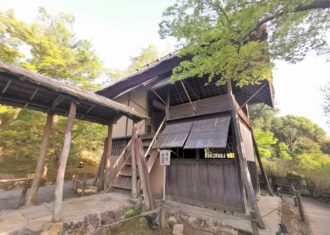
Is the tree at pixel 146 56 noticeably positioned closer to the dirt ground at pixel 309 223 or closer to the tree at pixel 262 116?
the tree at pixel 262 116

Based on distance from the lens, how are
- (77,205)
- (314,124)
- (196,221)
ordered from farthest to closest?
(314,124), (196,221), (77,205)

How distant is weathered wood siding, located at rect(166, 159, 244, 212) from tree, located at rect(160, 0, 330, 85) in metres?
3.73

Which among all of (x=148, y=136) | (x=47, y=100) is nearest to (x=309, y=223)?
(x=148, y=136)

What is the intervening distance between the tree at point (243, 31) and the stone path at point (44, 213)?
526 cm

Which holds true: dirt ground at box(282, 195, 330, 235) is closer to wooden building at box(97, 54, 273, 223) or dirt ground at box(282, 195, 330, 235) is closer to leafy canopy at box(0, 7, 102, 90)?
wooden building at box(97, 54, 273, 223)

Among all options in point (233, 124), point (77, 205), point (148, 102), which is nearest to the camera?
point (77, 205)

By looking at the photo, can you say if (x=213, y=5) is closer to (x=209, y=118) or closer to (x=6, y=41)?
(x=209, y=118)

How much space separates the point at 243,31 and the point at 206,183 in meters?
5.67

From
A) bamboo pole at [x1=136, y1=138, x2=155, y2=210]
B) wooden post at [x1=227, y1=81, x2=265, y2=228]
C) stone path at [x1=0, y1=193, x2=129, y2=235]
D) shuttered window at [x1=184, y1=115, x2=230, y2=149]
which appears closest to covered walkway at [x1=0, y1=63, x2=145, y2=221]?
stone path at [x1=0, y1=193, x2=129, y2=235]

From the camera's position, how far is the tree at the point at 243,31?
426 cm

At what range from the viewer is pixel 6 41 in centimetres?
920

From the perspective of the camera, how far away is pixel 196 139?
698 centimetres

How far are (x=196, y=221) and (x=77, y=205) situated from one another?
13.1 ft

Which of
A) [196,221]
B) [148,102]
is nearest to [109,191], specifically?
[196,221]
